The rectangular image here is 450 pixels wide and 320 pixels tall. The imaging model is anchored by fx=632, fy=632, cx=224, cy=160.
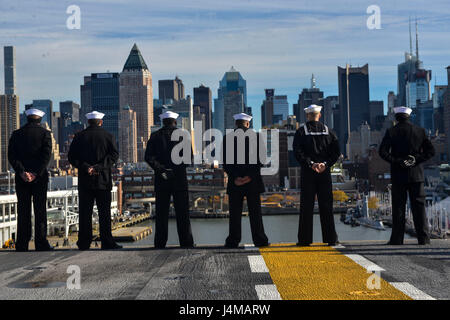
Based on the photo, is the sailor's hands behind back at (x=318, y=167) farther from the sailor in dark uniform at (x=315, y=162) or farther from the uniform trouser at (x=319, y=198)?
the uniform trouser at (x=319, y=198)

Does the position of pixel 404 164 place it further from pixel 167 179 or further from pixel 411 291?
pixel 411 291

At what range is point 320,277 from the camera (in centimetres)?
867

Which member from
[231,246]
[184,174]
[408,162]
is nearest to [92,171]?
[184,174]

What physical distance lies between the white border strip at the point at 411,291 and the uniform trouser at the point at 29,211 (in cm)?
843

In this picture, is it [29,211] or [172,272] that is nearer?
[172,272]

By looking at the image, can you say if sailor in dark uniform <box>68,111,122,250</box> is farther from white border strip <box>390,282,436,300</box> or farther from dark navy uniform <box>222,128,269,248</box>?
white border strip <box>390,282,436,300</box>

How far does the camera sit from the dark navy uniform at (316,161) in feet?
44.6

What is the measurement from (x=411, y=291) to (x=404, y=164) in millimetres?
6280

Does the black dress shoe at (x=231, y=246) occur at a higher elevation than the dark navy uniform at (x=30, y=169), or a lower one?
lower

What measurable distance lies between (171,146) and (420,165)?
5428 mm

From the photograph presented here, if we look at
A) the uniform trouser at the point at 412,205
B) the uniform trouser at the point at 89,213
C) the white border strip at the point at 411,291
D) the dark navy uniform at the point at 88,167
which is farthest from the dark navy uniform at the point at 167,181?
the white border strip at the point at 411,291

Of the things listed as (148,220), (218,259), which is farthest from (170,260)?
(148,220)

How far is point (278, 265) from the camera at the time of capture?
998cm

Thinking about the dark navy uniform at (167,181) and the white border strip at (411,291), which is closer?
the white border strip at (411,291)
